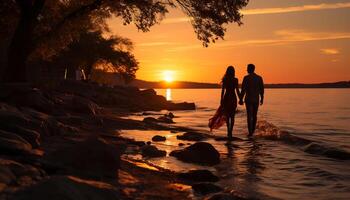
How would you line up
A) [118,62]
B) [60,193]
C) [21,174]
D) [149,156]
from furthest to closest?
[118,62] → [149,156] → [21,174] → [60,193]

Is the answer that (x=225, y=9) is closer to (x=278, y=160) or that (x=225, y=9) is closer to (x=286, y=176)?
(x=278, y=160)

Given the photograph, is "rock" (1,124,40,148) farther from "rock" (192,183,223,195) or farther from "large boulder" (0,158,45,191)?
"rock" (192,183,223,195)

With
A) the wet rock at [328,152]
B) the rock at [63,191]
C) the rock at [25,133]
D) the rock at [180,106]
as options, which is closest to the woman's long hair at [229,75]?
the wet rock at [328,152]

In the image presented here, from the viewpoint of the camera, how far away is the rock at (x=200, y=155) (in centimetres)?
1022

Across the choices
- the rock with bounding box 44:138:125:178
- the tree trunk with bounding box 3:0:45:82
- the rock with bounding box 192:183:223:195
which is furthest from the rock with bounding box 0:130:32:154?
the tree trunk with bounding box 3:0:45:82

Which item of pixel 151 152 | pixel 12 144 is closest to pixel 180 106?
pixel 151 152

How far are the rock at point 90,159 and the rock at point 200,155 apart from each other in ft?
9.92

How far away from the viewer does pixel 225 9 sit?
21219 mm

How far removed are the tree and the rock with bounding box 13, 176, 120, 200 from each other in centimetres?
1604

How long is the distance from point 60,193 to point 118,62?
2255 inches

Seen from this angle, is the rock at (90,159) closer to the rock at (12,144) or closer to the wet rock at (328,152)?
the rock at (12,144)

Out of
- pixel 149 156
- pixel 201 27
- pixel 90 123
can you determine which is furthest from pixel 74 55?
pixel 149 156

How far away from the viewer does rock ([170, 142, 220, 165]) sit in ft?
33.5

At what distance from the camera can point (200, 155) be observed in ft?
34.0
